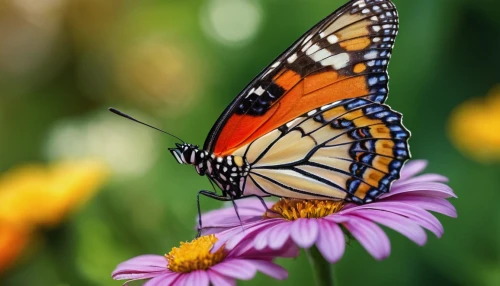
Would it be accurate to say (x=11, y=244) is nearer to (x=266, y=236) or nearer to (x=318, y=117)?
(x=318, y=117)

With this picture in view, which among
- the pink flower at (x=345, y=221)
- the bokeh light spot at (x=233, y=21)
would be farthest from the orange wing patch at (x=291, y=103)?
the bokeh light spot at (x=233, y=21)

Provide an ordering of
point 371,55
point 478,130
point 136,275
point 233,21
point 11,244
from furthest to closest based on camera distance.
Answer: point 233,21, point 478,130, point 11,244, point 371,55, point 136,275

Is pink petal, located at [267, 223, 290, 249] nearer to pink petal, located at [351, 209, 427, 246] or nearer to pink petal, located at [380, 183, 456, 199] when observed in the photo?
pink petal, located at [351, 209, 427, 246]

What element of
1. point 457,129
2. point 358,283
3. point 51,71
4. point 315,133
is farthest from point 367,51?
point 51,71

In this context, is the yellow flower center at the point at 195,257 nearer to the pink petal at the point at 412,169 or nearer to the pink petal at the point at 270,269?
the pink petal at the point at 270,269

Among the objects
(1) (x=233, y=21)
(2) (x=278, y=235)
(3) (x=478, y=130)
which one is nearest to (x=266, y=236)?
(2) (x=278, y=235)

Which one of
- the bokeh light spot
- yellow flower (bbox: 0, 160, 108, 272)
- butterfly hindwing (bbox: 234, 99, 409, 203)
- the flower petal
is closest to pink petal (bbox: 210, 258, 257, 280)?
the flower petal

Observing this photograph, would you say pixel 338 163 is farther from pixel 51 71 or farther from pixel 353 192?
pixel 51 71
